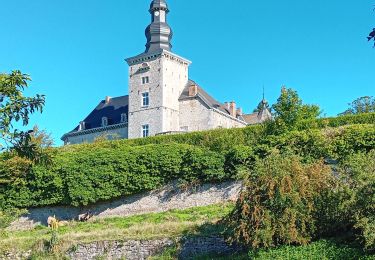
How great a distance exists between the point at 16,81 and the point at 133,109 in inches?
1753

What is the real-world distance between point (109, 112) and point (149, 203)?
25.8 m

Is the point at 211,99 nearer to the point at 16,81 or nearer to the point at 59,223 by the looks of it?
the point at 59,223

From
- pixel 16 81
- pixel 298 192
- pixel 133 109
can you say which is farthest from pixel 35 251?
pixel 133 109

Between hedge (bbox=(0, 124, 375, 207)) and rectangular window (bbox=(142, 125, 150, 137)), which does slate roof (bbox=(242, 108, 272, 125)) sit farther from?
hedge (bbox=(0, 124, 375, 207))

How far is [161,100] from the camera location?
51188mm

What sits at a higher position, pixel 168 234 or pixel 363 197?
pixel 363 197

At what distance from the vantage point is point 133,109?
174 ft

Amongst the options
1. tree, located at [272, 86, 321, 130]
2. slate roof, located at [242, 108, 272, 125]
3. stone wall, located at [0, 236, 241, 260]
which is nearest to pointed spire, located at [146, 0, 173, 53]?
slate roof, located at [242, 108, 272, 125]

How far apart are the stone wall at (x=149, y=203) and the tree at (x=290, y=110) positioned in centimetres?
521

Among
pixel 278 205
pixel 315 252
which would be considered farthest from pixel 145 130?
pixel 315 252

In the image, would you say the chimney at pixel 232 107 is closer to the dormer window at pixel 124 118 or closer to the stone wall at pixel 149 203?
the dormer window at pixel 124 118

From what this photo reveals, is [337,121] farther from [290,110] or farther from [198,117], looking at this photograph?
[198,117]

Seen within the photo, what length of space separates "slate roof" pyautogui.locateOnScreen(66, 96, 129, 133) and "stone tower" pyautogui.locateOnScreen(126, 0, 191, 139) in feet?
11.4

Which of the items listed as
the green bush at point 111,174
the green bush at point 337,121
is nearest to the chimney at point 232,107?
the green bush at point 337,121
